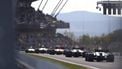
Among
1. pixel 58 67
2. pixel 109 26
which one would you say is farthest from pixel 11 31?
pixel 58 67

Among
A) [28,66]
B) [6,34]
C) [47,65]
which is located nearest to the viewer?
[6,34]

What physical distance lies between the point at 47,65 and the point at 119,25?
9.70ft

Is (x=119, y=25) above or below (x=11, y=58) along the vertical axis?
above

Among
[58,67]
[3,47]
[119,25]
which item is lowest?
[58,67]

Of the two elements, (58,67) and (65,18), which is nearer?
(65,18)

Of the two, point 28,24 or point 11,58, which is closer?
point 11,58

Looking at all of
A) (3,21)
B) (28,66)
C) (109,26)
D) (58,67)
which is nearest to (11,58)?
(3,21)

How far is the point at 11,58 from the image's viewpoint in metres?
4.09

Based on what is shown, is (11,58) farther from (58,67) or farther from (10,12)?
(58,67)

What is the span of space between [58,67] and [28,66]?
48.7 inches

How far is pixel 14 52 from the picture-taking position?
4125 mm

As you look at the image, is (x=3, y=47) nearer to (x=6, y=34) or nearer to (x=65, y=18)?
(x=6, y=34)

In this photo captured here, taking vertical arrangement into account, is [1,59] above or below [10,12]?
below

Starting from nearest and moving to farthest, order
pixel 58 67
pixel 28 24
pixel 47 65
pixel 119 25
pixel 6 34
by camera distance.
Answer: pixel 6 34 < pixel 119 25 < pixel 28 24 < pixel 47 65 < pixel 58 67
